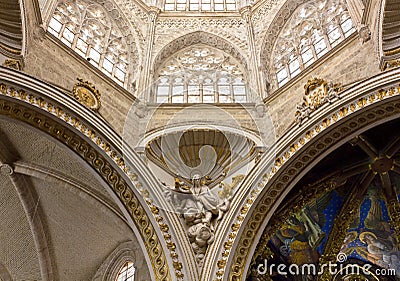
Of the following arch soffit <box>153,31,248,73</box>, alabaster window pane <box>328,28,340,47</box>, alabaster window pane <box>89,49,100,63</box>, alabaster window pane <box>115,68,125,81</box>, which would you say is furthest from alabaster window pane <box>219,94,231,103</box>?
alabaster window pane <box>89,49,100,63</box>

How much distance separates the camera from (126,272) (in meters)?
13.4

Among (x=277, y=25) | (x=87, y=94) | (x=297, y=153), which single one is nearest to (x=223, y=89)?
(x=277, y=25)

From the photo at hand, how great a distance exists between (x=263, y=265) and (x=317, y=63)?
196 inches

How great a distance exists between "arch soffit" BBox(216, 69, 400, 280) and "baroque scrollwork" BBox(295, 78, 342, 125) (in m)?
0.18

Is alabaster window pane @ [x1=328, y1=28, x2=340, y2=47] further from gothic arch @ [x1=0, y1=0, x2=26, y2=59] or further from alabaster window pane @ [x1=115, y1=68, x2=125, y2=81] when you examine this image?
gothic arch @ [x1=0, y1=0, x2=26, y2=59]

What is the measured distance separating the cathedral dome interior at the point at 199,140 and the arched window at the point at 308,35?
5cm

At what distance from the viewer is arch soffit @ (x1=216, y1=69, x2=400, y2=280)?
9513 millimetres

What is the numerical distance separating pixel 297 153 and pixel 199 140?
3217 mm

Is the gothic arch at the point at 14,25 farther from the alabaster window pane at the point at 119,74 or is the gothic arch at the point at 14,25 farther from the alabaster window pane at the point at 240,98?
the alabaster window pane at the point at 240,98

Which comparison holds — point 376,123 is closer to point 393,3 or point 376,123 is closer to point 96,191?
point 393,3

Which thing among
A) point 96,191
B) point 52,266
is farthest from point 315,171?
point 52,266

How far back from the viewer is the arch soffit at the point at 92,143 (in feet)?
31.2

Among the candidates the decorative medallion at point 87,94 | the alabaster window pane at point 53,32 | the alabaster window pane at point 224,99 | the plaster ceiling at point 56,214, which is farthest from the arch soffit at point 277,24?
the plaster ceiling at point 56,214

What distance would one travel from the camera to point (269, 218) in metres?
10.5
